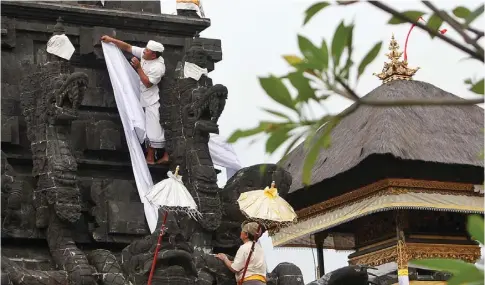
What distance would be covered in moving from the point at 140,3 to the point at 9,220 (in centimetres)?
285

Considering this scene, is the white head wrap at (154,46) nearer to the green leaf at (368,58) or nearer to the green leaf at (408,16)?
the green leaf at (408,16)

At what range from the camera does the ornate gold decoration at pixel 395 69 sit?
22.6 m

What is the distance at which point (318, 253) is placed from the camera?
74.4ft

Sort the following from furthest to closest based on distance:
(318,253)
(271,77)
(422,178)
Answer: (318,253) < (422,178) < (271,77)

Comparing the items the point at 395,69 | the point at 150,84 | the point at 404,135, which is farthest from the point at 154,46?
the point at 395,69

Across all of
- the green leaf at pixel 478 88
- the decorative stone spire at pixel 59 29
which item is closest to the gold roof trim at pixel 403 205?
the decorative stone spire at pixel 59 29

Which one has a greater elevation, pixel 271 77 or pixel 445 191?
pixel 445 191

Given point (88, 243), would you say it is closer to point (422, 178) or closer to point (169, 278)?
point (169, 278)

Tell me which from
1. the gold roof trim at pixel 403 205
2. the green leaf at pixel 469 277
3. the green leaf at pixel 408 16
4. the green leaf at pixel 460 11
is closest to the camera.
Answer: the green leaf at pixel 469 277

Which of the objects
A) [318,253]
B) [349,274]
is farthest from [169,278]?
[318,253]

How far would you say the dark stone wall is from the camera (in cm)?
1120

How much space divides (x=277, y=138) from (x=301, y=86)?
168 millimetres

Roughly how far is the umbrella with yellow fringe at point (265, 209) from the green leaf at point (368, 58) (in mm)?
7198

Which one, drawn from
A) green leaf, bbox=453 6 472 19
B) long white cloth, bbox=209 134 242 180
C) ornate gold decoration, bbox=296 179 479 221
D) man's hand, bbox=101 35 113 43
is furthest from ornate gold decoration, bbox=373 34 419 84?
green leaf, bbox=453 6 472 19
